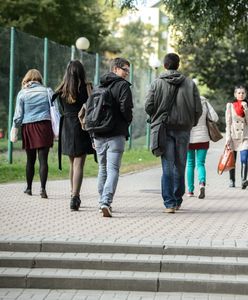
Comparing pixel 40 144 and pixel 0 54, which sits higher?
pixel 0 54

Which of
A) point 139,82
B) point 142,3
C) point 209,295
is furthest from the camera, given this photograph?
point 139,82

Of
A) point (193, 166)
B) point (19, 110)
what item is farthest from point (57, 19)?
point (19, 110)

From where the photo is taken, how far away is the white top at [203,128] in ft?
41.1

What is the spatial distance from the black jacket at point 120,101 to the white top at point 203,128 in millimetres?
2786

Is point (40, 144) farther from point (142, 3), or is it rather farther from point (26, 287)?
point (142, 3)

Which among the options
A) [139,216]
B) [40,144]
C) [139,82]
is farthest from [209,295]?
[139,82]

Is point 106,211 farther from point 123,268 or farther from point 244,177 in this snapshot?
point 244,177

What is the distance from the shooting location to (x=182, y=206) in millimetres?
11219

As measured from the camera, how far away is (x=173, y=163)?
10234mm

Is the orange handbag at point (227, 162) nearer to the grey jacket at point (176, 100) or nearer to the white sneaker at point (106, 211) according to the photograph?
the grey jacket at point (176, 100)

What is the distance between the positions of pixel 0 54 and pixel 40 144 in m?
5.96

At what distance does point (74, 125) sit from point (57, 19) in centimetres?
3093

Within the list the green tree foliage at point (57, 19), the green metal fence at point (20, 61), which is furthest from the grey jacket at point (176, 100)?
the green tree foliage at point (57, 19)

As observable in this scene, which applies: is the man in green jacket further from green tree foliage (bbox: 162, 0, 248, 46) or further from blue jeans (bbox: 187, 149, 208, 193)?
green tree foliage (bbox: 162, 0, 248, 46)
